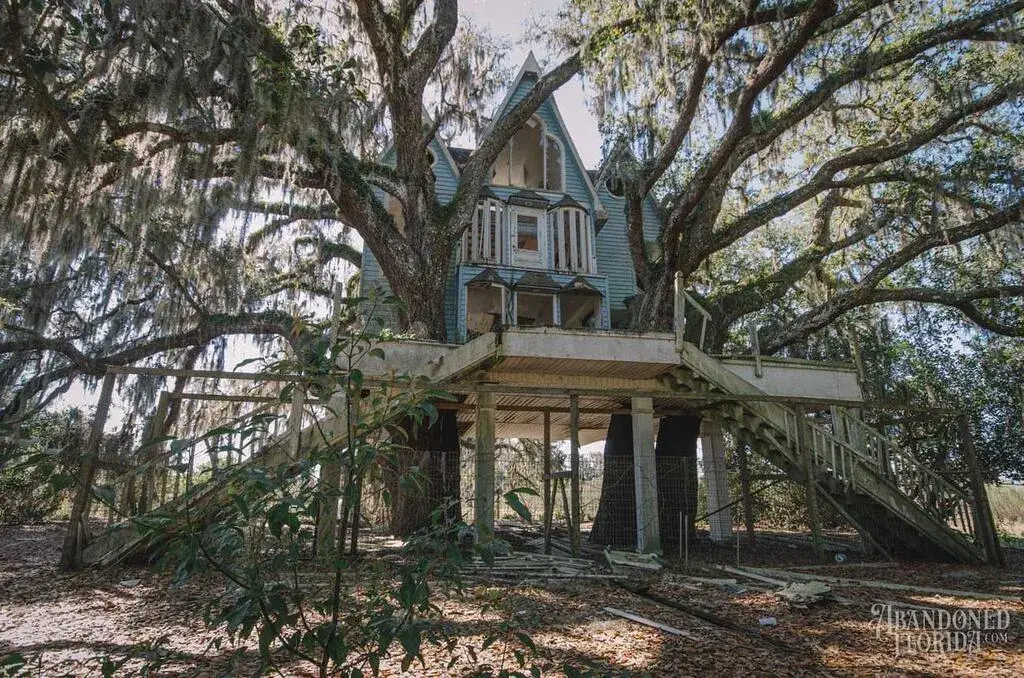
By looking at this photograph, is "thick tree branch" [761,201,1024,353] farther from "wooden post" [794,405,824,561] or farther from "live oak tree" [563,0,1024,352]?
"wooden post" [794,405,824,561]

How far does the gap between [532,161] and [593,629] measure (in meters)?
16.2

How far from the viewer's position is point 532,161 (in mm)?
19109

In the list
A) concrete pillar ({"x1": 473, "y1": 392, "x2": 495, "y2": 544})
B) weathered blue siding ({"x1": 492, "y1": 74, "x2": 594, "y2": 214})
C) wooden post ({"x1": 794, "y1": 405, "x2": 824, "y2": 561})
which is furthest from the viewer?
weathered blue siding ({"x1": 492, "y1": 74, "x2": 594, "y2": 214})

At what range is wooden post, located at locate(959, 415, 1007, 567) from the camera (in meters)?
9.59

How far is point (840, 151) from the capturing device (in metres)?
17.9

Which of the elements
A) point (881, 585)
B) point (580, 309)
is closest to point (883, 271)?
point (580, 309)

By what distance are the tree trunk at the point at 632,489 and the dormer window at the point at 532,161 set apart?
7.85 metres

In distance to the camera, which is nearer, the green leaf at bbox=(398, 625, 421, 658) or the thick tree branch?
the green leaf at bbox=(398, 625, 421, 658)

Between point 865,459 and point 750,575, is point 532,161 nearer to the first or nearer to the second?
point 865,459

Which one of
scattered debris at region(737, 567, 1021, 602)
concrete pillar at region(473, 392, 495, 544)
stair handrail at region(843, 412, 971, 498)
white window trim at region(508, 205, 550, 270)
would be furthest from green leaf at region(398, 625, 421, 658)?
white window trim at region(508, 205, 550, 270)

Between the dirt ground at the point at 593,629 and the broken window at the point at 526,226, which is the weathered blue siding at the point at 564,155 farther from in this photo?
the dirt ground at the point at 593,629

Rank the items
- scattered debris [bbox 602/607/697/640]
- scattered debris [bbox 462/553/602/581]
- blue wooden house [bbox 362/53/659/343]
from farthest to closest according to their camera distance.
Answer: blue wooden house [bbox 362/53/659/343] < scattered debris [bbox 462/553/602/581] < scattered debris [bbox 602/607/697/640]

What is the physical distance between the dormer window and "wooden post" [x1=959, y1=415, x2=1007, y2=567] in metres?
11.9

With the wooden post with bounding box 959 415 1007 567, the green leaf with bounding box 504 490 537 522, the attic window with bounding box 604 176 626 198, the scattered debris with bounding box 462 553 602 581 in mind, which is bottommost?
the scattered debris with bounding box 462 553 602 581
